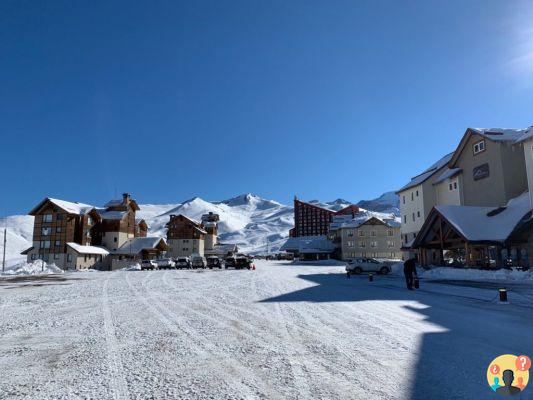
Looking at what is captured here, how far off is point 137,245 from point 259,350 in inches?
2985

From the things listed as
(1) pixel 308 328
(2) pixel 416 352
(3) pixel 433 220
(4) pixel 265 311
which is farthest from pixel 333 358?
(3) pixel 433 220

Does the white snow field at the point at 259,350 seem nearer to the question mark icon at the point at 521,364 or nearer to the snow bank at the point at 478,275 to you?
the question mark icon at the point at 521,364

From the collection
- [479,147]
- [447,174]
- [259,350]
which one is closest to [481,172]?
[479,147]

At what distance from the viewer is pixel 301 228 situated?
166 metres

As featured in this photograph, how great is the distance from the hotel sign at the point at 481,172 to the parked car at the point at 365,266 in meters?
15.1

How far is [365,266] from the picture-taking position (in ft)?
117

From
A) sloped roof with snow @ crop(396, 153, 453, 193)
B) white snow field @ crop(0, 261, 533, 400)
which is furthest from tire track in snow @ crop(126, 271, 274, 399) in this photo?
sloped roof with snow @ crop(396, 153, 453, 193)

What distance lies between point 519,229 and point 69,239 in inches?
2675

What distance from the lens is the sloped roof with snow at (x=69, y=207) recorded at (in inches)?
2751

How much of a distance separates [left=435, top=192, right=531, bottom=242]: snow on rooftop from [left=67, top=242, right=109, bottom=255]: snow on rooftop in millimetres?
58538

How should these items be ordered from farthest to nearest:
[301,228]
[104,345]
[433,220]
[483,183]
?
[301,228] < [483,183] < [433,220] < [104,345]

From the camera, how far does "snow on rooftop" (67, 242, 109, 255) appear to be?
218 feet

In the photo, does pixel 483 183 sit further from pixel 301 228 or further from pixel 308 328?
pixel 301 228

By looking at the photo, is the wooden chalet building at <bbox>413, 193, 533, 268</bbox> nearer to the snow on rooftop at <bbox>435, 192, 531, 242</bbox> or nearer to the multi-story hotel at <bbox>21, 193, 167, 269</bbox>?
the snow on rooftop at <bbox>435, 192, 531, 242</bbox>
